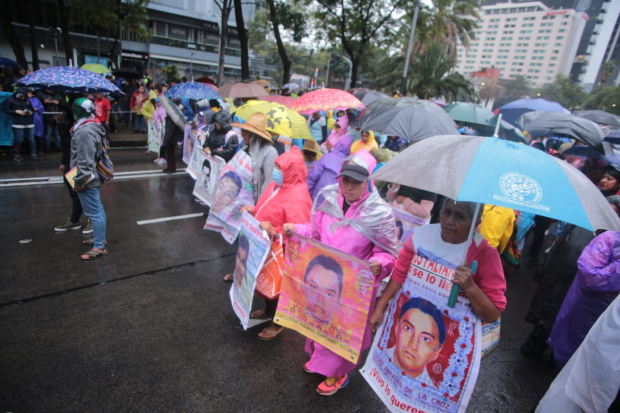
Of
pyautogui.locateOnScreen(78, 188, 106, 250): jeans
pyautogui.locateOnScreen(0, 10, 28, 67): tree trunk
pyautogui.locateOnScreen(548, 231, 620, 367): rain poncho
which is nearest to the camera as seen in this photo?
pyautogui.locateOnScreen(548, 231, 620, 367): rain poncho

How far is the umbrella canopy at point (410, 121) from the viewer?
4688 mm

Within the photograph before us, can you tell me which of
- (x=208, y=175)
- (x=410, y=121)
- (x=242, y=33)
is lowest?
(x=208, y=175)

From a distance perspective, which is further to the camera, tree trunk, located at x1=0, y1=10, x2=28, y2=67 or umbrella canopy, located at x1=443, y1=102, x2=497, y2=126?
tree trunk, located at x1=0, y1=10, x2=28, y2=67

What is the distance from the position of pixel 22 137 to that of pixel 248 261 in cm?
922

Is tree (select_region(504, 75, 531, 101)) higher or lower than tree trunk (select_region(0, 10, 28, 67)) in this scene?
higher

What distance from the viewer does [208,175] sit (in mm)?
6258

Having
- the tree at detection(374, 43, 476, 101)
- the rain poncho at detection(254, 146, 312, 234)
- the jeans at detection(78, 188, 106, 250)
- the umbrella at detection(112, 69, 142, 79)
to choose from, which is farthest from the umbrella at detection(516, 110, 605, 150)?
the umbrella at detection(112, 69, 142, 79)

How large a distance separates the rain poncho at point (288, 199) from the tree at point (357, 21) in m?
15.9

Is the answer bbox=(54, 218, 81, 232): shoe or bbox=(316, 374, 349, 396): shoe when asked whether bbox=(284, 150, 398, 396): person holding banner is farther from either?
bbox=(54, 218, 81, 232): shoe

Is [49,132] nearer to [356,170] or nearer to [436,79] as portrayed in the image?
[356,170]

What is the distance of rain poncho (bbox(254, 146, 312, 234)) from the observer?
3.32 meters

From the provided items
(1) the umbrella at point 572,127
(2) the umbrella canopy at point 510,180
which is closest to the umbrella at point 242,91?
(1) the umbrella at point 572,127

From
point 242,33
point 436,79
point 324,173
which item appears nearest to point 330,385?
point 324,173

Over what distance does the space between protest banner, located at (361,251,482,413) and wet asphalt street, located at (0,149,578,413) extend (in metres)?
0.87
